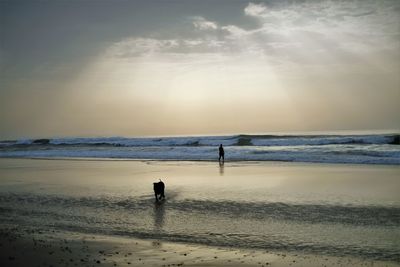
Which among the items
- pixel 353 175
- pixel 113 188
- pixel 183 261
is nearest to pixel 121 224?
pixel 183 261

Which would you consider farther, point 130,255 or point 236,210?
point 236,210

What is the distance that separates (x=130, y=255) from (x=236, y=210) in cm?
460

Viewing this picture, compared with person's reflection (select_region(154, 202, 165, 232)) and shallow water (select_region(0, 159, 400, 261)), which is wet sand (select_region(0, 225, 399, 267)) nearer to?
shallow water (select_region(0, 159, 400, 261))

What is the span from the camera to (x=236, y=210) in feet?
38.2

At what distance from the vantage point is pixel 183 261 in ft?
23.6

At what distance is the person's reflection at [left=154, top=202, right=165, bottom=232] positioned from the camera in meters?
9.89

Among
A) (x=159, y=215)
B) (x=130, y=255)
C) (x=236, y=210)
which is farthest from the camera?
(x=236, y=210)

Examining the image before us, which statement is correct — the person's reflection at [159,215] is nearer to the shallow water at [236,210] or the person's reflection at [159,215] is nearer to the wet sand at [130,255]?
the shallow water at [236,210]

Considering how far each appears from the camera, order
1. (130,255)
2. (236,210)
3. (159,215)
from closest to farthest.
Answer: (130,255) → (159,215) → (236,210)

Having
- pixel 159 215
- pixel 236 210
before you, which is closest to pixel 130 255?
pixel 159 215

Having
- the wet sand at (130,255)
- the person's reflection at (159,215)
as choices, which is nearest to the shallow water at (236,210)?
the person's reflection at (159,215)

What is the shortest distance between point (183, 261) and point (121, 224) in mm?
3425

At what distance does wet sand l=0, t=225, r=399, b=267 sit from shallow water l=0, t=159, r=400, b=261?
17.4 inches

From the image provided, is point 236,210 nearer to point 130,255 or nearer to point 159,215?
point 159,215
